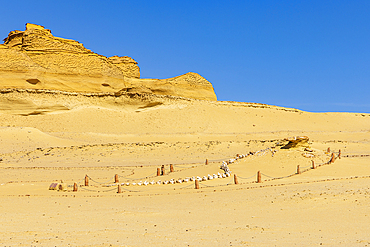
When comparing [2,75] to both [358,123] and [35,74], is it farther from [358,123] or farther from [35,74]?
[358,123]

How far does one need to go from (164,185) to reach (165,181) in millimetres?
365

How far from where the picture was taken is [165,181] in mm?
16188

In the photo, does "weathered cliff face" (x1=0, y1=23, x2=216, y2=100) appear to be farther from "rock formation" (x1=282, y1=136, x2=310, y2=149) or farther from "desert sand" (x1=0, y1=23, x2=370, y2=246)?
"rock formation" (x1=282, y1=136, x2=310, y2=149)

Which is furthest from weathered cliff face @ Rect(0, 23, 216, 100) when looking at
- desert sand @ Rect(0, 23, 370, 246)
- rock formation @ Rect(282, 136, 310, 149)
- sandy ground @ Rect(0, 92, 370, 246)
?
rock formation @ Rect(282, 136, 310, 149)

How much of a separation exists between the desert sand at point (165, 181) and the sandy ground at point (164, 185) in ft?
0.14

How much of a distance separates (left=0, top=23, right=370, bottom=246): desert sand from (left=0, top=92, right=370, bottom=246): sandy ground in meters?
0.04

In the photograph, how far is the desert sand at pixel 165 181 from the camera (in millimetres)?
7070

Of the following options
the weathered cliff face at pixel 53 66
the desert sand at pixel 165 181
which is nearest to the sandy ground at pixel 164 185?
the desert sand at pixel 165 181

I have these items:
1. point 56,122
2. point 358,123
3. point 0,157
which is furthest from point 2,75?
point 358,123

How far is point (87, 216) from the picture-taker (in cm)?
945

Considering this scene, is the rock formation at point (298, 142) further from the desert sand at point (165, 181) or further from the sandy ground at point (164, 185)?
the sandy ground at point (164, 185)

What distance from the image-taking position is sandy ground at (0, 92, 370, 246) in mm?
6984

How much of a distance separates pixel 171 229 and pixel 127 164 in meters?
16.9

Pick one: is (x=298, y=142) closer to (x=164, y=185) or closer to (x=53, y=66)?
(x=164, y=185)
